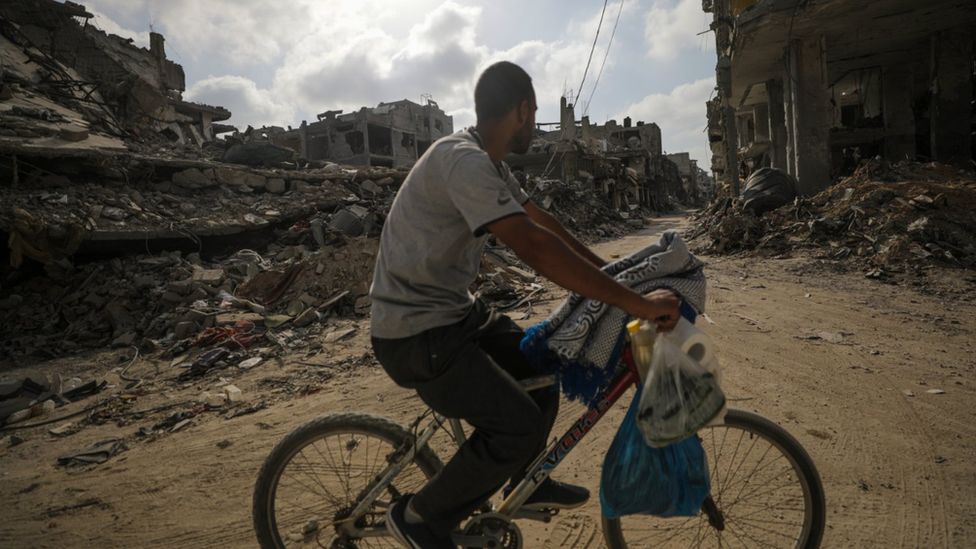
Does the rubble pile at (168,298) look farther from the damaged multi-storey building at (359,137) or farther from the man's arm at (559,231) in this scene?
the damaged multi-storey building at (359,137)

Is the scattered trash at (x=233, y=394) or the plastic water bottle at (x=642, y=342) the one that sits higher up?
the plastic water bottle at (x=642, y=342)

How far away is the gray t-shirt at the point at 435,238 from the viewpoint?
1.46 metres

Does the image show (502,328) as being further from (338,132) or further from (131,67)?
(338,132)

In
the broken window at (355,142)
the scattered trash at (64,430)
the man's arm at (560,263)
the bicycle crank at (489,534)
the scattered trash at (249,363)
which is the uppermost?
the broken window at (355,142)

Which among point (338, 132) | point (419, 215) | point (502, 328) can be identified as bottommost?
point (502, 328)

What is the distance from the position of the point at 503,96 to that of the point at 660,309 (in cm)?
89

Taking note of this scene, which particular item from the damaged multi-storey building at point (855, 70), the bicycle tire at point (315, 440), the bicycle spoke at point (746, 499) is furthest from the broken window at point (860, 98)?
the bicycle tire at point (315, 440)

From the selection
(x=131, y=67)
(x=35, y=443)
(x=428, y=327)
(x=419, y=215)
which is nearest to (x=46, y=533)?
(x=35, y=443)

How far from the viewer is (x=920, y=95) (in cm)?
1486

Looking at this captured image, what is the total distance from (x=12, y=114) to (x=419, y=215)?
14172 mm

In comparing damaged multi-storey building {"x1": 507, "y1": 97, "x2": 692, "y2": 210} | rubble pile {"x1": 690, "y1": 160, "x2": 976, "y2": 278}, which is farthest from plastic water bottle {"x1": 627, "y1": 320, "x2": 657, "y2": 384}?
damaged multi-storey building {"x1": 507, "y1": 97, "x2": 692, "y2": 210}

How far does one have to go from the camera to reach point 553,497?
1897 millimetres

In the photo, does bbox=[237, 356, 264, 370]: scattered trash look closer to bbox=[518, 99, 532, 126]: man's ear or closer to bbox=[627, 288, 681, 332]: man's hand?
bbox=[518, 99, 532, 126]: man's ear

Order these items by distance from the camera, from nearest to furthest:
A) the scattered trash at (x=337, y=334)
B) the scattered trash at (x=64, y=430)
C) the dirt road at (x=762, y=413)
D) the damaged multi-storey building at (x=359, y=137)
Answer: the dirt road at (x=762, y=413) < the scattered trash at (x=64, y=430) < the scattered trash at (x=337, y=334) < the damaged multi-storey building at (x=359, y=137)
